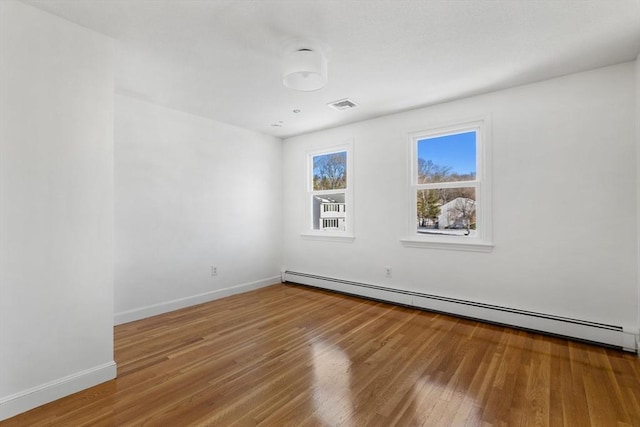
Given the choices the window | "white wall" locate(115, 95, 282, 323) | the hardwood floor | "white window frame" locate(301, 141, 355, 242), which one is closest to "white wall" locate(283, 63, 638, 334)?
the hardwood floor

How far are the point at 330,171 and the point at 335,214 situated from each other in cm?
73

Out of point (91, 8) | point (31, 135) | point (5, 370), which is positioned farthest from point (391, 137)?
point (5, 370)

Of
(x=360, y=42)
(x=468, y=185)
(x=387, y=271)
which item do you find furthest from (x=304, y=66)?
(x=387, y=271)

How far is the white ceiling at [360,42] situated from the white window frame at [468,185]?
1.39 ft

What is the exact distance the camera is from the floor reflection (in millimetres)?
1868

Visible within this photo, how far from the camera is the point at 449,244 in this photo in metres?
3.73

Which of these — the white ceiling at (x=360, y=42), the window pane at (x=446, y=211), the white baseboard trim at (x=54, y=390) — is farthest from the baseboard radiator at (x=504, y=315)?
the white baseboard trim at (x=54, y=390)

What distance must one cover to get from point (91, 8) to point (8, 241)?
1.61 m

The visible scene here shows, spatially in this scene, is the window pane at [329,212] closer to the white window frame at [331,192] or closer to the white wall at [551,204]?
the white window frame at [331,192]

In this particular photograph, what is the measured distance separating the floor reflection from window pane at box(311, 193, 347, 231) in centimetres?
237

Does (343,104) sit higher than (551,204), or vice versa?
(343,104)

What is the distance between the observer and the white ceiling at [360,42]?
80.0 inches

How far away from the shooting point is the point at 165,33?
231 cm

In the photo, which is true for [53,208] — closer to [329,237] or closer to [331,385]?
[331,385]
